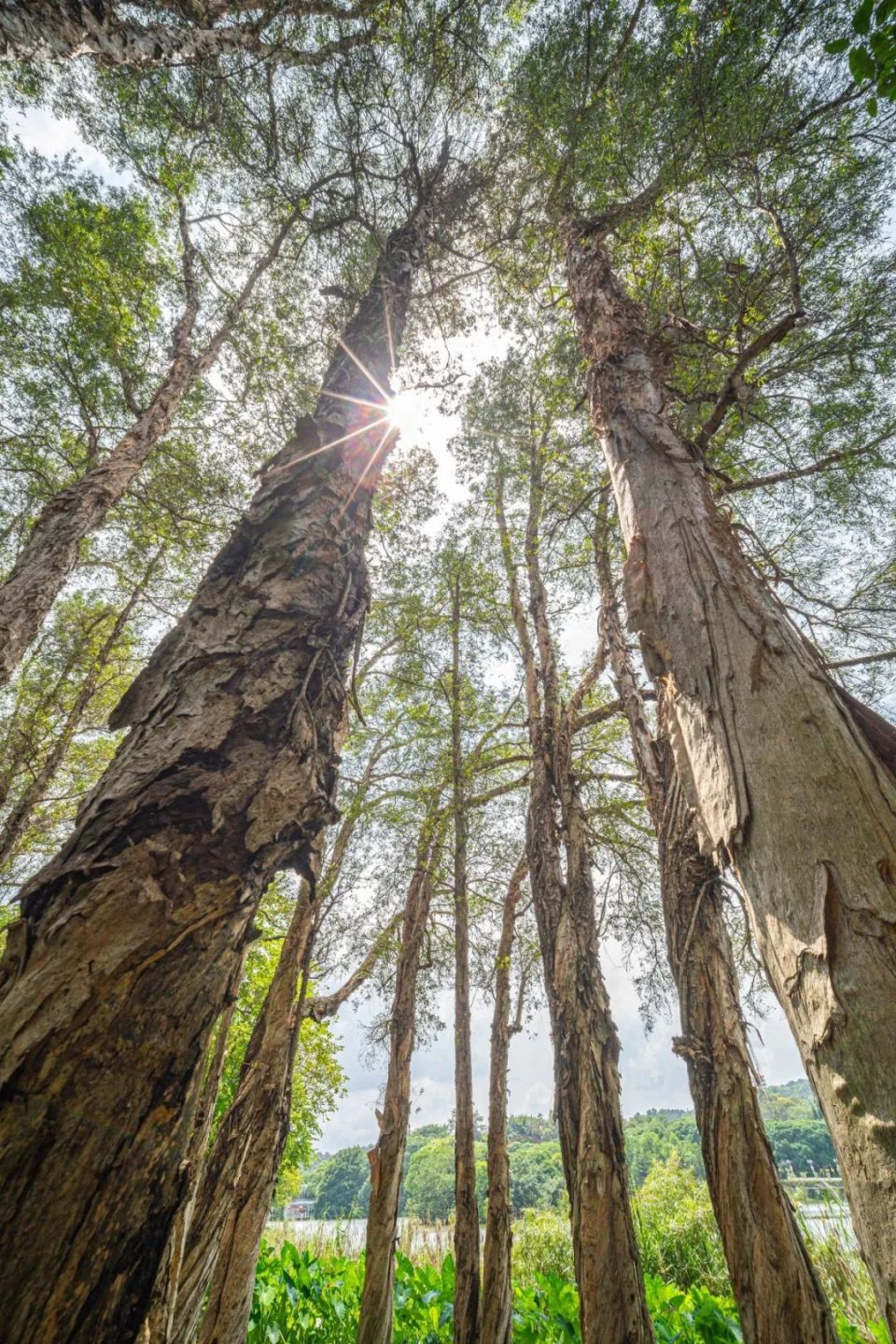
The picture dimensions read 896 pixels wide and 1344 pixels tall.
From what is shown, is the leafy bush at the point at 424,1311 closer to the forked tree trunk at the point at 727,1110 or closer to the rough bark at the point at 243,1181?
the rough bark at the point at 243,1181

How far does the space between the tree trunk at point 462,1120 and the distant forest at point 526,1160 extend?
32.4 meters

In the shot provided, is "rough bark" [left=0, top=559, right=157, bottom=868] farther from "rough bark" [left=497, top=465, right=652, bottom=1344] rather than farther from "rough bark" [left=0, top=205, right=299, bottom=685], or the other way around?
"rough bark" [left=497, top=465, right=652, bottom=1344]

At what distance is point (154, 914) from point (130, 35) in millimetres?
6888

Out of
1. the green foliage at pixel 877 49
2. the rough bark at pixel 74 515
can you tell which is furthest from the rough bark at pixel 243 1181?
the green foliage at pixel 877 49

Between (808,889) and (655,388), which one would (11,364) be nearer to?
(655,388)

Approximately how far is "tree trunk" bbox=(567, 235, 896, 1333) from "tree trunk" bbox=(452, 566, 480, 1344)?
5405 millimetres

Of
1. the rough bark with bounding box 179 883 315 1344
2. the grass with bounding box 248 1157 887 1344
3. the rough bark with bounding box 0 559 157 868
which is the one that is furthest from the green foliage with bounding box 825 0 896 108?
the rough bark with bounding box 0 559 157 868

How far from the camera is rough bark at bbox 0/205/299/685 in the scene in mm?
4879

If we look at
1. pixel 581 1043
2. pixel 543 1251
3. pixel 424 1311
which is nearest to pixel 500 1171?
pixel 424 1311

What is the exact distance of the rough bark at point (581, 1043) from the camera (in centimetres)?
342

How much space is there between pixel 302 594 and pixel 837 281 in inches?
265

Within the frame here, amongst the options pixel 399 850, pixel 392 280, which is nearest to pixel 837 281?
pixel 392 280

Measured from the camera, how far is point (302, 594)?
1571 millimetres

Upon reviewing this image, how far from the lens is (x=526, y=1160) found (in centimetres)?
4756
